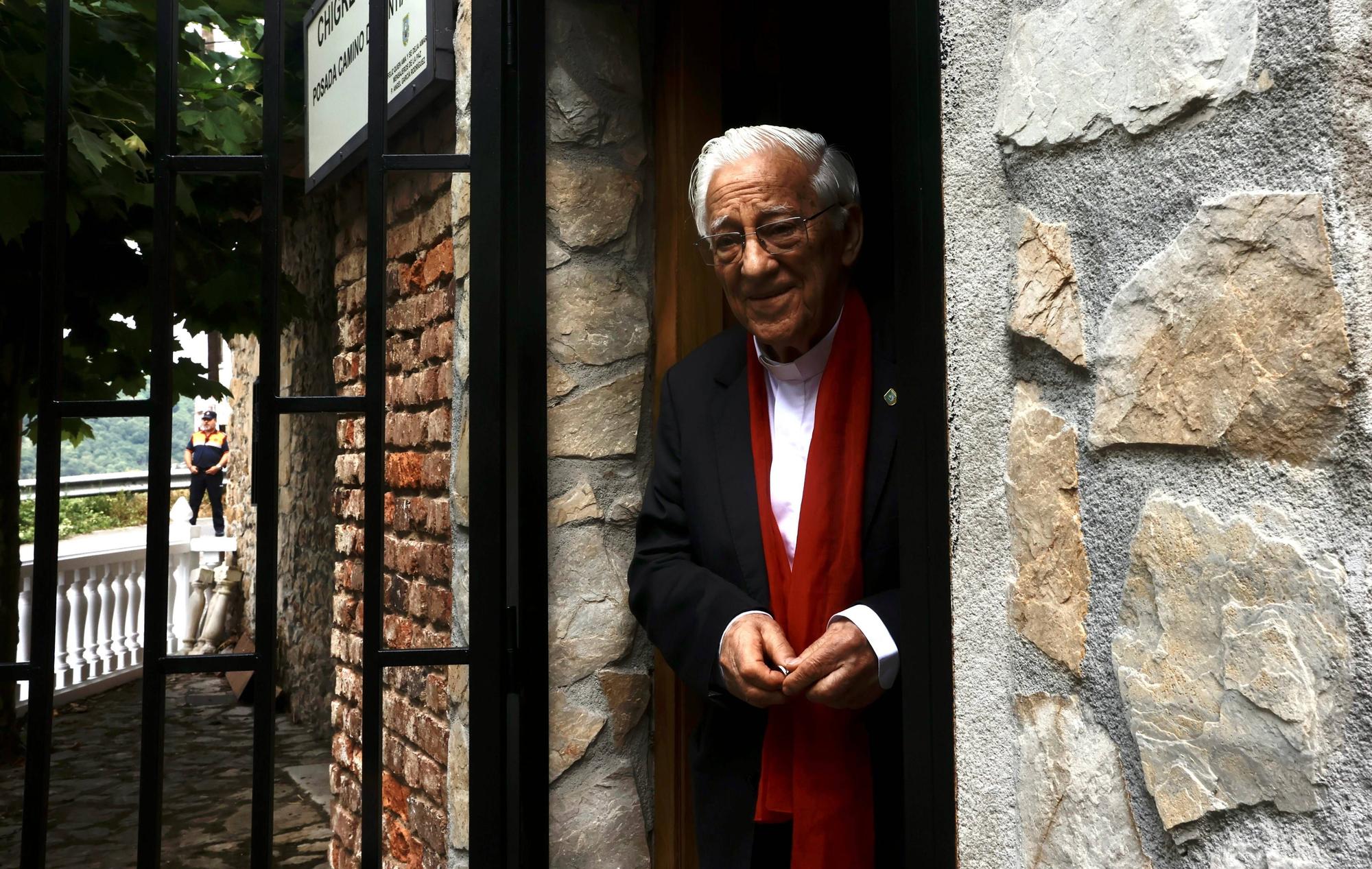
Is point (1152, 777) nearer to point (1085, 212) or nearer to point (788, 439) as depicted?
point (1085, 212)

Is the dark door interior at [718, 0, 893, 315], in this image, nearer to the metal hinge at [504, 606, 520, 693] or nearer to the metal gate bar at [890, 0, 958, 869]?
the metal hinge at [504, 606, 520, 693]

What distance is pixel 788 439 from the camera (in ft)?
5.81

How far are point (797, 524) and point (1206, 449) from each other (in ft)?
3.45

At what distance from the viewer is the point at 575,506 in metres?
1.86

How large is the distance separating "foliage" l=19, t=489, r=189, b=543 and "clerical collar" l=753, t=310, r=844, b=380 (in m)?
16.6

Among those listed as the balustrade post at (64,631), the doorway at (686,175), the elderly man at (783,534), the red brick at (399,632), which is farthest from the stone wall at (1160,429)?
the balustrade post at (64,631)

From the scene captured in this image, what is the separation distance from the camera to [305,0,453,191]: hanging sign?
192cm

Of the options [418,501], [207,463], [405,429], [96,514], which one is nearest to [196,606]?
[207,463]

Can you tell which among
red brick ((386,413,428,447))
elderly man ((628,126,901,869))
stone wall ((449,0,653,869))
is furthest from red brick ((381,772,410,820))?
elderly man ((628,126,901,869))

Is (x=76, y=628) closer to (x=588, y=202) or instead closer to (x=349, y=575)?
(x=349, y=575)

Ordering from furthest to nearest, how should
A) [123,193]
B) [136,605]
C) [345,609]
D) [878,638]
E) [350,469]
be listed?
[136,605] → [350,469] → [345,609] → [123,193] → [878,638]

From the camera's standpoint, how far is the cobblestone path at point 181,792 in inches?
178

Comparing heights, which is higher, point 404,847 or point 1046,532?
point 1046,532

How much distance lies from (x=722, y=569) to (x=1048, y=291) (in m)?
1.03
